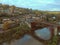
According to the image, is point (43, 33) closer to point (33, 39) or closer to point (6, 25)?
point (33, 39)

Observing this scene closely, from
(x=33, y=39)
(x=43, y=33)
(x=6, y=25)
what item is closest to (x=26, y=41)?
(x=33, y=39)

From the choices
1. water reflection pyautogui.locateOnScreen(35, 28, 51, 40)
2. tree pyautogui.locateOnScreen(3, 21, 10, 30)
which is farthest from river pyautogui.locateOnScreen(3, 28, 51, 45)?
tree pyautogui.locateOnScreen(3, 21, 10, 30)

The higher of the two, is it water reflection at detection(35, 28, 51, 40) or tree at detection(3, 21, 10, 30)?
tree at detection(3, 21, 10, 30)

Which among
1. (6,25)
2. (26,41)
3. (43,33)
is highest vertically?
(6,25)

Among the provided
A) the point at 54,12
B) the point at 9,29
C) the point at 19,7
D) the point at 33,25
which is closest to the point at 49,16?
the point at 54,12

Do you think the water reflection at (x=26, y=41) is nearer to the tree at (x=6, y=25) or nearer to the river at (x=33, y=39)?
the river at (x=33, y=39)

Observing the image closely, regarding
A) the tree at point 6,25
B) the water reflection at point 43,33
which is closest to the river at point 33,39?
the water reflection at point 43,33

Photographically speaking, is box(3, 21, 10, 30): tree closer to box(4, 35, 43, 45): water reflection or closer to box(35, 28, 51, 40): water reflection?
box(4, 35, 43, 45): water reflection

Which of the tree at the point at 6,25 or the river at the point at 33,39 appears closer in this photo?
the tree at the point at 6,25

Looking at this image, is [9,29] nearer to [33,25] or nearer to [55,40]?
[33,25]

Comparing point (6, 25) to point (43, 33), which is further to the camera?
point (43, 33)
